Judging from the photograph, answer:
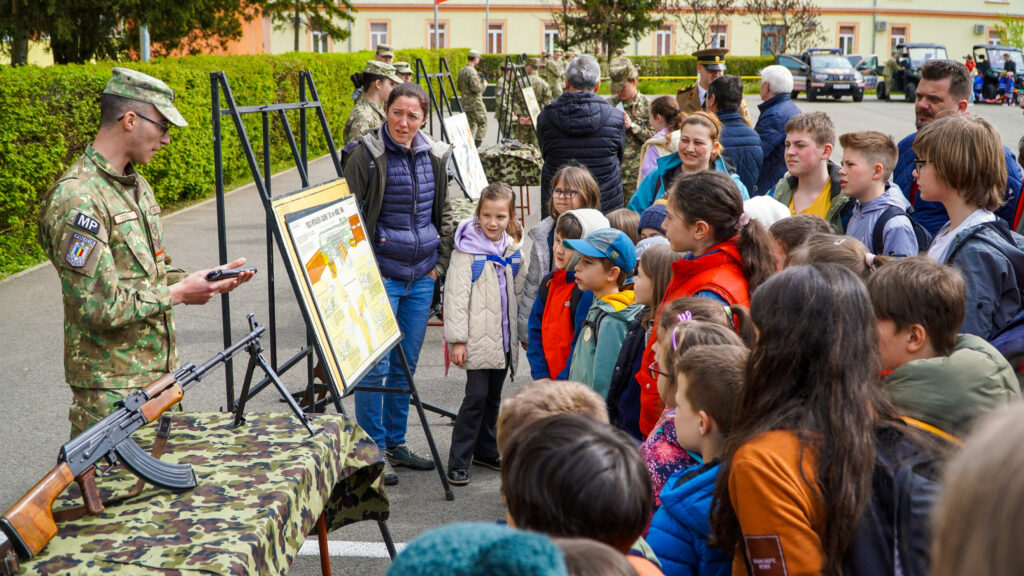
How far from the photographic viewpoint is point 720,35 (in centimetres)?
Result: 5284

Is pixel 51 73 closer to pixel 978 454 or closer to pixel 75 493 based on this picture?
pixel 75 493

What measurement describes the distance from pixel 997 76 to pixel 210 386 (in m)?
34.2

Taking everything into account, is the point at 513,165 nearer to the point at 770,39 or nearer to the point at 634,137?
the point at 634,137

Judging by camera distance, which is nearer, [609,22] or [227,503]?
[227,503]

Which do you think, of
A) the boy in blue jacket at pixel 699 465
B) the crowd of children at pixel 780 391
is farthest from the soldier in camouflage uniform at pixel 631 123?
the boy in blue jacket at pixel 699 465

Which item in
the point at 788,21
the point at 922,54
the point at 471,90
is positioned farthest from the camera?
the point at 788,21

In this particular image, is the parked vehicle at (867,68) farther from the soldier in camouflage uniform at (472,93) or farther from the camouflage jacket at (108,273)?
the camouflage jacket at (108,273)

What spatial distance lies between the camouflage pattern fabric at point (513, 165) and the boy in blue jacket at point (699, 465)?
7.38 meters

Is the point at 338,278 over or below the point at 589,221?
below

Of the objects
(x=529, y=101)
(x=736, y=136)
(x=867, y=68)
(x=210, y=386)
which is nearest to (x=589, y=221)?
(x=736, y=136)

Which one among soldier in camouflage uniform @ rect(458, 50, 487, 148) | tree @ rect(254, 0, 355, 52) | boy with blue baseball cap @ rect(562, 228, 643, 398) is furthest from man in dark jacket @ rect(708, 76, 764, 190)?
tree @ rect(254, 0, 355, 52)

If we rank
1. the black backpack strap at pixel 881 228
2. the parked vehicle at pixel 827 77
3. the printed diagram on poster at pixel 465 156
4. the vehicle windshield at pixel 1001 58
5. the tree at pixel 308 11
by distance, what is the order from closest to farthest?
the black backpack strap at pixel 881 228 → the printed diagram on poster at pixel 465 156 → the tree at pixel 308 11 → the vehicle windshield at pixel 1001 58 → the parked vehicle at pixel 827 77

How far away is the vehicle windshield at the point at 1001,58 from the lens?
33.8 meters

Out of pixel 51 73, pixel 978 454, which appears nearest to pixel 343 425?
pixel 978 454
